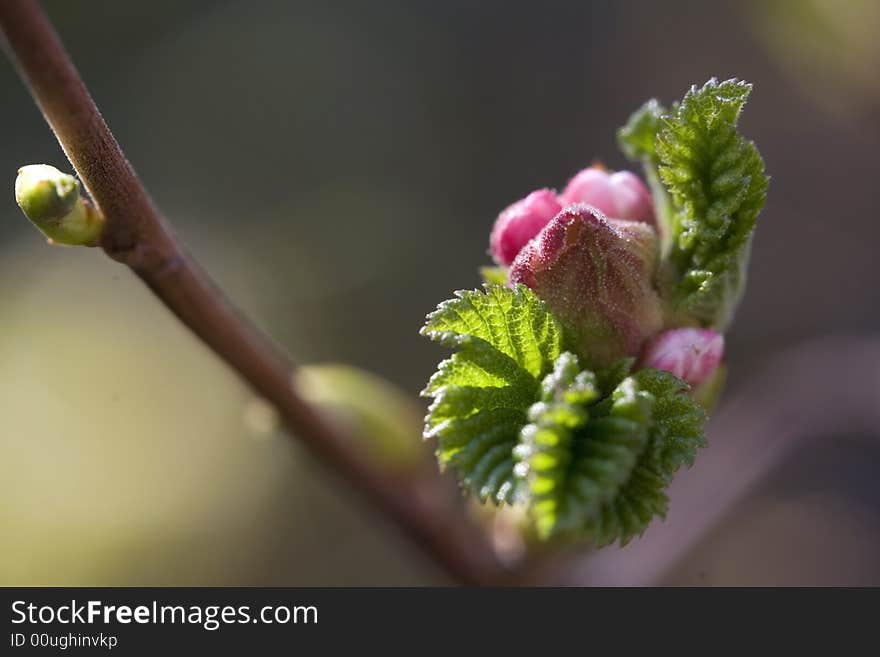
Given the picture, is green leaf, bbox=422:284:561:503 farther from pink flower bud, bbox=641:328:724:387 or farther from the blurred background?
the blurred background

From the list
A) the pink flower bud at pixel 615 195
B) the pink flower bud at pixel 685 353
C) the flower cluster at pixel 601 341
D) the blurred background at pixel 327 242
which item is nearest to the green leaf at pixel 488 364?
the flower cluster at pixel 601 341

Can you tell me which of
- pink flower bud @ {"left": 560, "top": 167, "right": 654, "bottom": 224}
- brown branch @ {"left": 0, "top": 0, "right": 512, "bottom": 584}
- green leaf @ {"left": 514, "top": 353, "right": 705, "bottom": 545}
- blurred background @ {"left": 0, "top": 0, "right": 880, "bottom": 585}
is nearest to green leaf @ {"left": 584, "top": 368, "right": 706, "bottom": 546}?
green leaf @ {"left": 514, "top": 353, "right": 705, "bottom": 545}

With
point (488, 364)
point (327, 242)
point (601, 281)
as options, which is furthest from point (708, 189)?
point (327, 242)

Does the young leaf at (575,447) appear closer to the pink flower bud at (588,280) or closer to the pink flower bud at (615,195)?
the pink flower bud at (588,280)

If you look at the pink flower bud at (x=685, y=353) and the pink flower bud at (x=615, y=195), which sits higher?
the pink flower bud at (x=615, y=195)

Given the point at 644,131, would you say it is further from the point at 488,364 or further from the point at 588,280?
the point at 488,364

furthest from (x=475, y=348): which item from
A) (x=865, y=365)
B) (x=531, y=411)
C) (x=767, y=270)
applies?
(x=767, y=270)
